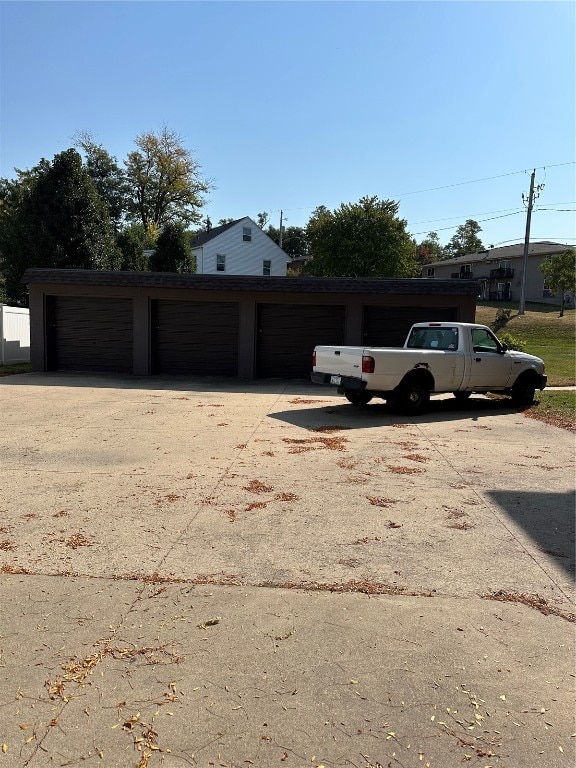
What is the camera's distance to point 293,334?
18.5 m

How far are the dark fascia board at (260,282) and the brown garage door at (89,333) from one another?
0.79 meters

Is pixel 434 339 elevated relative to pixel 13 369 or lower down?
elevated

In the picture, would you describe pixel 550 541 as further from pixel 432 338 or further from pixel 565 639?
pixel 432 338

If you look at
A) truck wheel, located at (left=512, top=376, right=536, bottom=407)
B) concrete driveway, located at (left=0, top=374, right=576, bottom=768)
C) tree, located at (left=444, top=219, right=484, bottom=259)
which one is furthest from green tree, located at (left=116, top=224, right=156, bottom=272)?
tree, located at (left=444, top=219, right=484, bottom=259)

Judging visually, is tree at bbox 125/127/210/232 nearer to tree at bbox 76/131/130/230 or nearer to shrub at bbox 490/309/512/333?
tree at bbox 76/131/130/230

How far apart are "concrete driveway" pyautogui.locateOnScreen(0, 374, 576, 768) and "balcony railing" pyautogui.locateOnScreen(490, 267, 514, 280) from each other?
5577 centimetres

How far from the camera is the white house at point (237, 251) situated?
4541 centimetres

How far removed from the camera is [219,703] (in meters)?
2.55

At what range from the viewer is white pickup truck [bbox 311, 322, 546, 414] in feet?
34.8

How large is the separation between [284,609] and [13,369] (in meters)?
18.3

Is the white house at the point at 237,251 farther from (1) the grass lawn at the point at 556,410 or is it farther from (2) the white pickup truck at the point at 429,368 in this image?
(2) the white pickup truck at the point at 429,368

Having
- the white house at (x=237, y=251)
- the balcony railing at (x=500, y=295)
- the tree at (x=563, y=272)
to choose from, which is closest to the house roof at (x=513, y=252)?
the balcony railing at (x=500, y=295)

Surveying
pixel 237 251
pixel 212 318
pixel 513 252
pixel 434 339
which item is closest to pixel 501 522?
pixel 434 339

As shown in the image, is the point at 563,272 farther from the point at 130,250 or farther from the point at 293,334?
the point at 293,334
